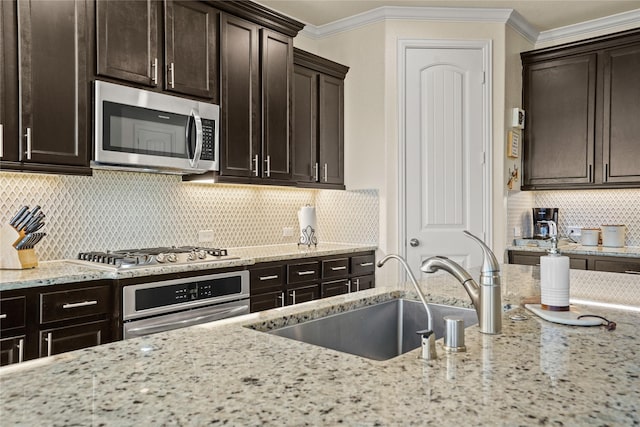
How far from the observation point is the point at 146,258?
2.66 meters

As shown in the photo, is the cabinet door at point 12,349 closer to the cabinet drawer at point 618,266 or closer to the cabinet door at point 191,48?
the cabinet door at point 191,48

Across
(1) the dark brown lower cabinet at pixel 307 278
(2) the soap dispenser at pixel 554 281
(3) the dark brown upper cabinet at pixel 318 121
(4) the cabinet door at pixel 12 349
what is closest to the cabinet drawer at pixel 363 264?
(1) the dark brown lower cabinet at pixel 307 278

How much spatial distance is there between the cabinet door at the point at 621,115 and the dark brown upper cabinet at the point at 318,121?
7.20 ft

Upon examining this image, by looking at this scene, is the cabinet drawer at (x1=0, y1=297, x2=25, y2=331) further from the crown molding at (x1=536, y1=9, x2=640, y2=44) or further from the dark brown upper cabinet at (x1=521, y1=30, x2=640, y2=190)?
the crown molding at (x1=536, y1=9, x2=640, y2=44)

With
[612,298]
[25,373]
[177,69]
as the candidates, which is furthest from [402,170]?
[25,373]

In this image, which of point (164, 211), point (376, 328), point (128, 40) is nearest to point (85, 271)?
point (164, 211)

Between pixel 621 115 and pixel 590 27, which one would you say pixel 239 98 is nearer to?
pixel 621 115

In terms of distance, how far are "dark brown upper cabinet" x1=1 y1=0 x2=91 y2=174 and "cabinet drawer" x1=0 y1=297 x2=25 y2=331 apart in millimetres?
649

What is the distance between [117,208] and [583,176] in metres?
3.70

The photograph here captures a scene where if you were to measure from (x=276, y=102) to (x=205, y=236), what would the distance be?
3.66ft

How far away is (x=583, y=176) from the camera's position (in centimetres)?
427

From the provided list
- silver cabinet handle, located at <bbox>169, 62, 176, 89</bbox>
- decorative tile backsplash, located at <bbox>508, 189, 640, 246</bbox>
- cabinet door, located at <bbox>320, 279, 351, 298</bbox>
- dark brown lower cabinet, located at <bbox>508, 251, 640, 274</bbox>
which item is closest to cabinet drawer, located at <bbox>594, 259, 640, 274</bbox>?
dark brown lower cabinet, located at <bbox>508, 251, 640, 274</bbox>

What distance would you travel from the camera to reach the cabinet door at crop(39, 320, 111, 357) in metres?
2.22

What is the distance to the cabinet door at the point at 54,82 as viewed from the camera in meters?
2.39
